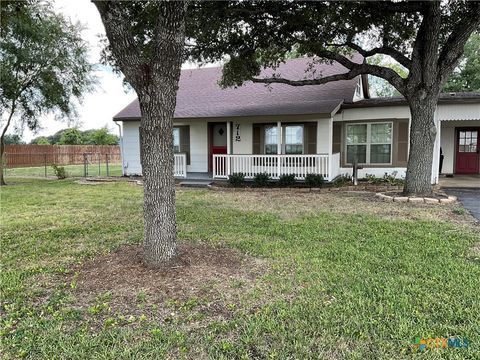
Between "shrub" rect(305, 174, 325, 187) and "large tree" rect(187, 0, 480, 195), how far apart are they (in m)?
2.77

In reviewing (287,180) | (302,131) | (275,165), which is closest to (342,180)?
(287,180)

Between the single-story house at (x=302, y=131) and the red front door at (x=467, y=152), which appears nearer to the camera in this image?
the single-story house at (x=302, y=131)

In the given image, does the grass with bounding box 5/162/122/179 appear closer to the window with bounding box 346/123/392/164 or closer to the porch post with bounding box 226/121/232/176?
the porch post with bounding box 226/121/232/176

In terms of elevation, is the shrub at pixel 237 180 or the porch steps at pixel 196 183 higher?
the shrub at pixel 237 180

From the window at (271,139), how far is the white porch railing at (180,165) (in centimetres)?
334

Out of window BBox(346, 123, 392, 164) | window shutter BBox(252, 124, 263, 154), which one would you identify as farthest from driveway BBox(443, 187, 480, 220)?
window shutter BBox(252, 124, 263, 154)

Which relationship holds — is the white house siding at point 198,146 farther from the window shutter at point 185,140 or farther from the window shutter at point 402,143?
the window shutter at point 402,143

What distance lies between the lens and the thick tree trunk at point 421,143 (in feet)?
28.2

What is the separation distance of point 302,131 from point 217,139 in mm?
3758

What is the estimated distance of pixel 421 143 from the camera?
869 cm

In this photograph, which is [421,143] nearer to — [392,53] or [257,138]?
[392,53]

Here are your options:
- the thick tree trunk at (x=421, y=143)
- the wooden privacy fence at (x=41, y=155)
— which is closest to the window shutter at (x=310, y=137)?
the thick tree trunk at (x=421, y=143)

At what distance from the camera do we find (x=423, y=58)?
27.7ft

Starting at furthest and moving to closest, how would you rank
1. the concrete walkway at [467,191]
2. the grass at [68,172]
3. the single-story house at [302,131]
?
the grass at [68,172] → the single-story house at [302,131] → the concrete walkway at [467,191]
